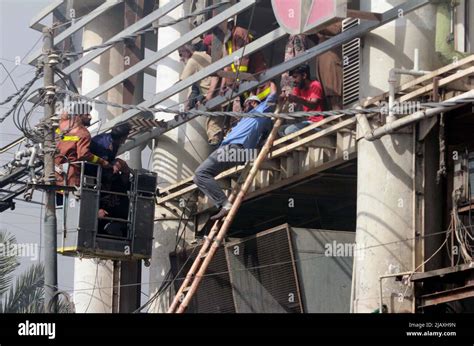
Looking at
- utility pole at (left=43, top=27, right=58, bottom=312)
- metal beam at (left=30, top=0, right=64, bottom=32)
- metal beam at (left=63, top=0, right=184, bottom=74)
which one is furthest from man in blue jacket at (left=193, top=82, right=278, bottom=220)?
metal beam at (left=30, top=0, right=64, bottom=32)

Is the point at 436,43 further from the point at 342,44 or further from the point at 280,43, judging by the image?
the point at 280,43

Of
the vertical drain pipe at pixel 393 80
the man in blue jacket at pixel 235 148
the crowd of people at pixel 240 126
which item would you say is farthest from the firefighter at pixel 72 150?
the vertical drain pipe at pixel 393 80

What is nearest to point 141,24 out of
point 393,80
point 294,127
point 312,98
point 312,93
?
point 294,127

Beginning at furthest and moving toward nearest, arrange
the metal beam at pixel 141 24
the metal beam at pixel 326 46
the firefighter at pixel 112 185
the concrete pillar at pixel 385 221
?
1. the metal beam at pixel 141 24
2. the firefighter at pixel 112 185
3. the metal beam at pixel 326 46
4. the concrete pillar at pixel 385 221

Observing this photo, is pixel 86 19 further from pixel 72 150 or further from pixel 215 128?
pixel 72 150

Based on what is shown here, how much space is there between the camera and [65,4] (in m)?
38.7

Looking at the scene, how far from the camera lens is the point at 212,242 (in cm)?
2944

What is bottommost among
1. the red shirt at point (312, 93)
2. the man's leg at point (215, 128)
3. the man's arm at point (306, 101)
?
the man's arm at point (306, 101)

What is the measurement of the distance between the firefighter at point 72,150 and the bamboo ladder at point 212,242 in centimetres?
231

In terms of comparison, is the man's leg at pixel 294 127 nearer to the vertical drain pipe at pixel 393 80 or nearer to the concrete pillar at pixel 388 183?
the concrete pillar at pixel 388 183

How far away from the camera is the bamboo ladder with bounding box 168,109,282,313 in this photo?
93.1ft

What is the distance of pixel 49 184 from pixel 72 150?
101 cm

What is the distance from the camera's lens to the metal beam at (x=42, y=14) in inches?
1506

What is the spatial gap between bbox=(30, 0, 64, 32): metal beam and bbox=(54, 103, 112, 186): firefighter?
9442 millimetres
